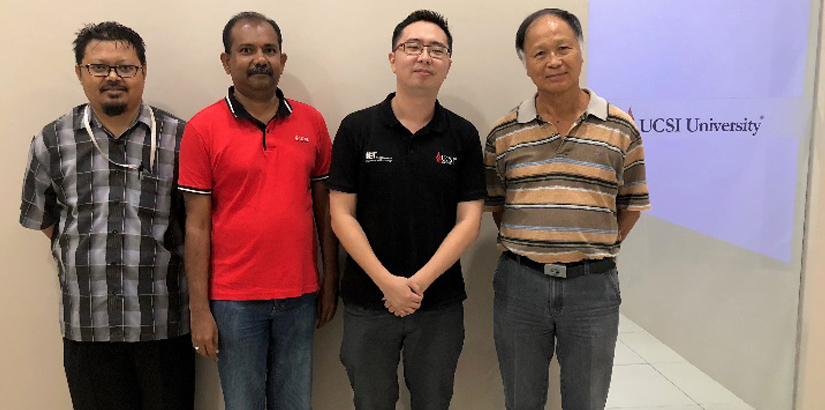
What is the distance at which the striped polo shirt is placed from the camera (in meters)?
1.85

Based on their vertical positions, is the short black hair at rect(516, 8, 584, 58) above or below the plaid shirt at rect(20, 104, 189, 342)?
above

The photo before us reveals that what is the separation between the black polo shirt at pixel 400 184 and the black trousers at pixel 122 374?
2.51 ft

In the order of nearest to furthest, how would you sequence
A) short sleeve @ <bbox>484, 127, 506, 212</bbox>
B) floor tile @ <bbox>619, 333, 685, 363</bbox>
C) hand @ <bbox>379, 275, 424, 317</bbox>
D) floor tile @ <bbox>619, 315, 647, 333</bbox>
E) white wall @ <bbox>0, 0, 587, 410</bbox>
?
hand @ <bbox>379, 275, 424, 317</bbox> < short sleeve @ <bbox>484, 127, 506, 212</bbox> < white wall @ <bbox>0, 0, 587, 410</bbox> < floor tile @ <bbox>619, 333, 685, 363</bbox> < floor tile @ <bbox>619, 315, 647, 333</bbox>

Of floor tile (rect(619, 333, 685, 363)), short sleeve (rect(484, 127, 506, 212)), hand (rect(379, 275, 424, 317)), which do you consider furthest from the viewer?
floor tile (rect(619, 333, 685, 363))

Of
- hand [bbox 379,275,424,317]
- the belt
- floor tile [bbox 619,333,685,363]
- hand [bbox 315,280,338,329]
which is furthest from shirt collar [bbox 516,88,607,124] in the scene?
floor tile [bbox 619,333,685,363]

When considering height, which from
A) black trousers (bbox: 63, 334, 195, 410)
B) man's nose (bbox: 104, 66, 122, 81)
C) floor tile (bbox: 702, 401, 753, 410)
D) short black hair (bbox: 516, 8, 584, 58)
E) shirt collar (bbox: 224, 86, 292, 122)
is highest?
short black hair (bbox: 516, 8, 584, 58)

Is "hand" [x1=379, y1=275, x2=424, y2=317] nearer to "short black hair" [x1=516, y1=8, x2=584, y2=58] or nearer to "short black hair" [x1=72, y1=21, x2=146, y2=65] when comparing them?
"short black hair" [x1=516, y1=8, x2=584, y2=58]

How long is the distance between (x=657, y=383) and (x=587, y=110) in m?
2.35

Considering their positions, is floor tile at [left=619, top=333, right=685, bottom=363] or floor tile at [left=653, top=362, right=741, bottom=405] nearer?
floor tile at [left=653, top=362, right=741, bottom=405]

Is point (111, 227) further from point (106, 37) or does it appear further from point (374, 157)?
point (374, 157)

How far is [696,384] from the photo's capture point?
11.3ft

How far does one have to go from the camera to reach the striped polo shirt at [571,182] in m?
1.85

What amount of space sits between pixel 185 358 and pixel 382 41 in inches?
58.7

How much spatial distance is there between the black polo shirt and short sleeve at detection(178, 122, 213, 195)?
1.39 feet
